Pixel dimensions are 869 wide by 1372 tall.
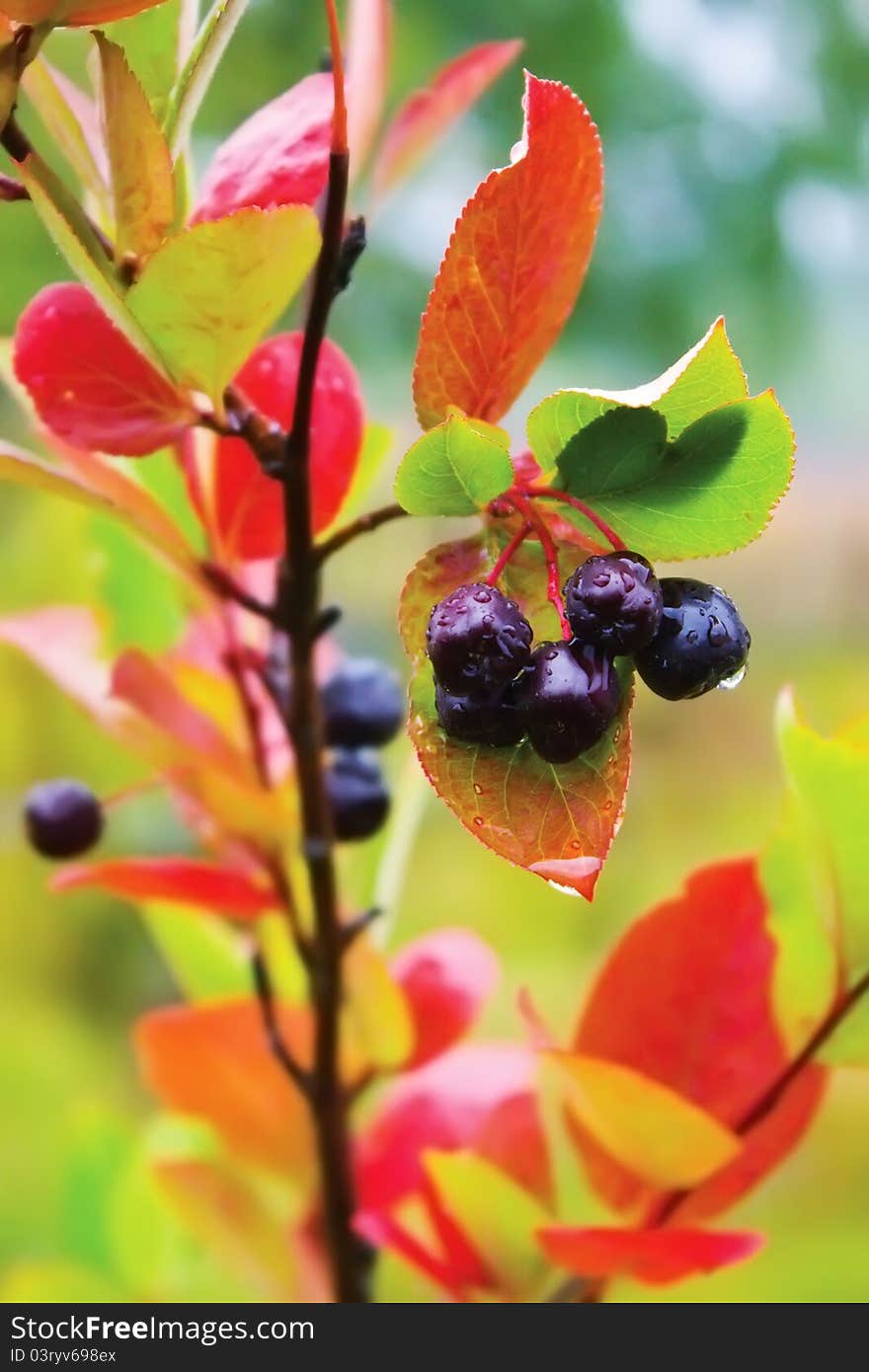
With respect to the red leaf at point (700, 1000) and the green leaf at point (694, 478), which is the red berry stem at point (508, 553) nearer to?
the green leaf at point (694, 478)

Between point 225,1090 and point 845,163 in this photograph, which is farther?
point 845,163

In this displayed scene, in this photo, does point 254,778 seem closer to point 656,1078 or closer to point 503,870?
point 656,1078

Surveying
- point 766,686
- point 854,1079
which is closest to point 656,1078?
point 854,1079

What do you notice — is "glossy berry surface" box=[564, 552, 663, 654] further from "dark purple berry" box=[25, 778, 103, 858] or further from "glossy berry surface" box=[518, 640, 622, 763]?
"dark purple berry" box=[25, 778, 103, 858]

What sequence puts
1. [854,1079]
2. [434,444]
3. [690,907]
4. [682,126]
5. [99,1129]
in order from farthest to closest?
[682,126] → [854,1079] → [99,1129] → [690,907] → [434,444]

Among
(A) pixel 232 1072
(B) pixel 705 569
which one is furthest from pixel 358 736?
(B) pixel 705 569

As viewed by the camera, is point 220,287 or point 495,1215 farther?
point 495,1215

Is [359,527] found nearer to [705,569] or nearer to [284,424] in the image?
[284,424]
